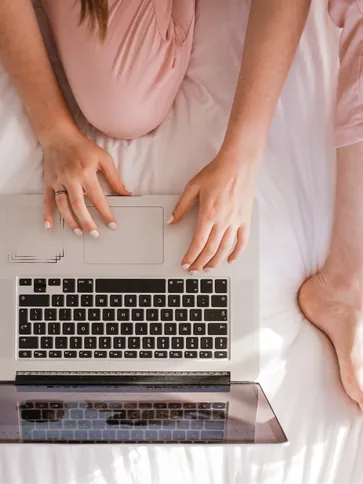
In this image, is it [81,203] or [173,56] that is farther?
[173,56]

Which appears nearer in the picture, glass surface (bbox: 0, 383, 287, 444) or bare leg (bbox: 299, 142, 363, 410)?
glass surface (bbox: 0, 383, 287, 444)

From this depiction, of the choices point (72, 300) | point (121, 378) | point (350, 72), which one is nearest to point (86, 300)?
point (72, 300)

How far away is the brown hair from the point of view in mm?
860

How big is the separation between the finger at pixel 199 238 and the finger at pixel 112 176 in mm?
128

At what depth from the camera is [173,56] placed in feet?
3.02

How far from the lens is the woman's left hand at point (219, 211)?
815 millimetres

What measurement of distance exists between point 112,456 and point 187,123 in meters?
0.53

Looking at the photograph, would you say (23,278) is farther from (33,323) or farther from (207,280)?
(207,280)

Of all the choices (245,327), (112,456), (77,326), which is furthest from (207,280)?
(112,456)

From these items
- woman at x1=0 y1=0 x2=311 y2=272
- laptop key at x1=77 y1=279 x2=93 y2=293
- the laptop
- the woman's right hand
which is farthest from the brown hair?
laptop key at x1=77 y1=279 x2=93 y2=293

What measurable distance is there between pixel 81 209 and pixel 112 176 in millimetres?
78

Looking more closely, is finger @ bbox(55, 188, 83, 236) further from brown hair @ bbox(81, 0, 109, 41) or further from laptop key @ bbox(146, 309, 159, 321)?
brown hair @ bbox(81, 0, 109, 41)

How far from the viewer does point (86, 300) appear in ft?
2.75

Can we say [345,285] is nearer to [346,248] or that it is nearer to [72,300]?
[346,248]
